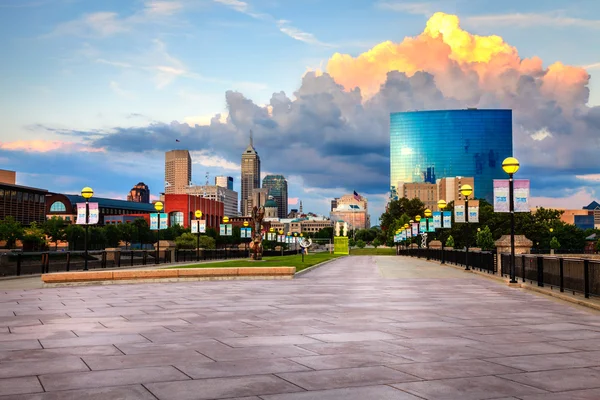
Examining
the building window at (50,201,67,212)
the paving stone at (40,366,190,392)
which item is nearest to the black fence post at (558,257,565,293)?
the paving stone at (40,366,190,392)

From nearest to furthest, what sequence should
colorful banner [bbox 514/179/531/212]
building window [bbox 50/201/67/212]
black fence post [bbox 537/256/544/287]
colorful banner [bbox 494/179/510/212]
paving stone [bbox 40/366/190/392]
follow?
paving stone [bbox 40/366/190/392]
black fence post [bbox 537/256/544/287]
colorful banner [bbox 514/179/531/212]
colorful banner [bbox 494/179/510/212]
building window [bbox 50/201/67/212]

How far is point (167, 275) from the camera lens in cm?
2914

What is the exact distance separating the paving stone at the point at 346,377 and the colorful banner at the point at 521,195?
21.2 metres

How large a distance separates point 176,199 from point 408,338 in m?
180

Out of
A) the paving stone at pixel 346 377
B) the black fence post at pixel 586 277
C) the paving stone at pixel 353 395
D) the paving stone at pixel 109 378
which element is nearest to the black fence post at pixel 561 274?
the black fence post at pixel 586 277

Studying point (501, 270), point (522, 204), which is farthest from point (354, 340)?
point (501, 270)

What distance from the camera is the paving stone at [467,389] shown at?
708 cm

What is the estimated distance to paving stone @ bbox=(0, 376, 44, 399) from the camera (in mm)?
7184

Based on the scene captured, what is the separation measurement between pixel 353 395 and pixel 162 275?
23.2 metres

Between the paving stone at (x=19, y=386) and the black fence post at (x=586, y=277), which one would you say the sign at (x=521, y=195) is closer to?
the black fence post at (x=586, y=277)

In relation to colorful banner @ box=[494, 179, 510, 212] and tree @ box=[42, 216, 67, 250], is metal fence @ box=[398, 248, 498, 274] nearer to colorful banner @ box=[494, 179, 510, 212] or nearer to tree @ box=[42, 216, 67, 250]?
colorful banner @ box=[494, 179, 510, 212]

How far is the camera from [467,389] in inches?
291

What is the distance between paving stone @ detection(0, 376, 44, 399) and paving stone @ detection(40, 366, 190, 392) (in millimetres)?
101

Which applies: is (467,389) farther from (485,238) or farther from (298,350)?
(485,238)
